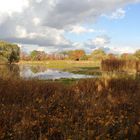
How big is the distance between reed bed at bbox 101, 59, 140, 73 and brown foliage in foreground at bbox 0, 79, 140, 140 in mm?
20449

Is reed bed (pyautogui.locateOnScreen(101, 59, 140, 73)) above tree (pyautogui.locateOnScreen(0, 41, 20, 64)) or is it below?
below

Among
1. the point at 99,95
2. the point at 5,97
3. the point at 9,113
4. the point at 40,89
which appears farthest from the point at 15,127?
the point at 99,95

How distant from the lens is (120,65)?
112 feet

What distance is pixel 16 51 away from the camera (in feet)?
270

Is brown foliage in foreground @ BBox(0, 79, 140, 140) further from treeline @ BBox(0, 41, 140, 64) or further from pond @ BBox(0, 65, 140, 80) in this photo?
treeline @ BBox(0, 41, 140, 64)

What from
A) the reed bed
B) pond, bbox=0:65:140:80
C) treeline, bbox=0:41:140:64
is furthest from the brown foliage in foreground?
treeline, bbox=0:41:140:64

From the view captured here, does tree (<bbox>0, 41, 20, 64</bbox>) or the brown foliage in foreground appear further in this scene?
tree (<bbox>0, 41, 20, 64</bbox>)

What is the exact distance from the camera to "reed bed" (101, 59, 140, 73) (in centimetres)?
3366

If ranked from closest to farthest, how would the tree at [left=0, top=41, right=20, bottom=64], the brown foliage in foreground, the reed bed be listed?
the brown foliage in foreground, the reed bed, the tree at [left=0, top=41, right=20, bottom=64]

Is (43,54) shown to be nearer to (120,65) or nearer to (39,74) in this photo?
(120,65)

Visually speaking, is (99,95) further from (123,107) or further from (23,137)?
(23,137)

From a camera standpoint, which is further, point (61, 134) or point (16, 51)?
point (16, 51)

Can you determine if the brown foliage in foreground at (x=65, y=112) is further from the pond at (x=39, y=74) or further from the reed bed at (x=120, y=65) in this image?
the reed bed at (x=120, y=65)

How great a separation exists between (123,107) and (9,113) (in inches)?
158
